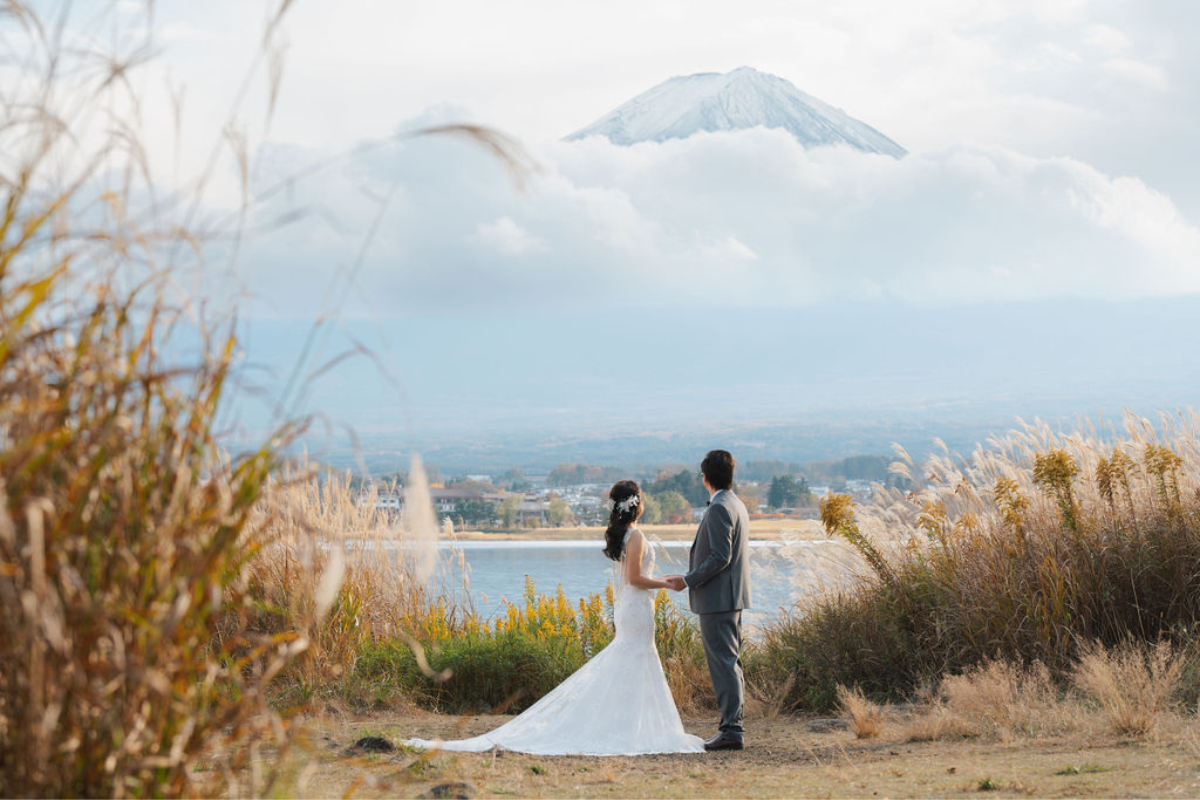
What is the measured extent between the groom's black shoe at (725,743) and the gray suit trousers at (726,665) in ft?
0.07

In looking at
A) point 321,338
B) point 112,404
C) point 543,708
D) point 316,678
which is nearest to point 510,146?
point 321,338

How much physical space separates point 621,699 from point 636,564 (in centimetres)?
88

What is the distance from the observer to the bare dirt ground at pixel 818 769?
16.9 feet

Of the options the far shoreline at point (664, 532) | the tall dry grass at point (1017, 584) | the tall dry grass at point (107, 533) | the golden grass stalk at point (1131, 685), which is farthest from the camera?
the far shoreline at point (664, 532)

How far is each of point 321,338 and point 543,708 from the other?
16.2 feet

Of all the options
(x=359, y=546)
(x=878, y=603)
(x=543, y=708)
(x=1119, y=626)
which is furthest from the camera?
(x=359, y=546)

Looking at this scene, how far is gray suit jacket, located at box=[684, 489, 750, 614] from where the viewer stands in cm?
696

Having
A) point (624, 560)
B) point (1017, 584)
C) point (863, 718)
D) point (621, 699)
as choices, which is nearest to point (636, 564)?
point (624, 560)

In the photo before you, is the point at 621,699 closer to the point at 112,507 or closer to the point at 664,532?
the point at 112,507

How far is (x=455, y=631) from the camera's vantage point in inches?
380

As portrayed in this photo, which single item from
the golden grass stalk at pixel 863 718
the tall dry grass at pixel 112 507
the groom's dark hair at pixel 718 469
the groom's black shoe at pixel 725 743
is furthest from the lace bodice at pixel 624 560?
the tall dry grass at pixel 112 507

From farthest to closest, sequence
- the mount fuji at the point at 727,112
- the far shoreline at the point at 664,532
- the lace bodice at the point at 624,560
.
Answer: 1. the mount fuji at the point at 727,112
2. the far shoreline at the point at 664,532
3. the lace bodice at the point at 624,560

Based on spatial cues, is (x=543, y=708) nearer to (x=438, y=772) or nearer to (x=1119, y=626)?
(x=438, y=772)

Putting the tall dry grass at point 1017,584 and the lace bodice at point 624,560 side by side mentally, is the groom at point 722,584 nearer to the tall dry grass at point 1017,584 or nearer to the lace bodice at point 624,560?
the lace bodice at point 624,560
